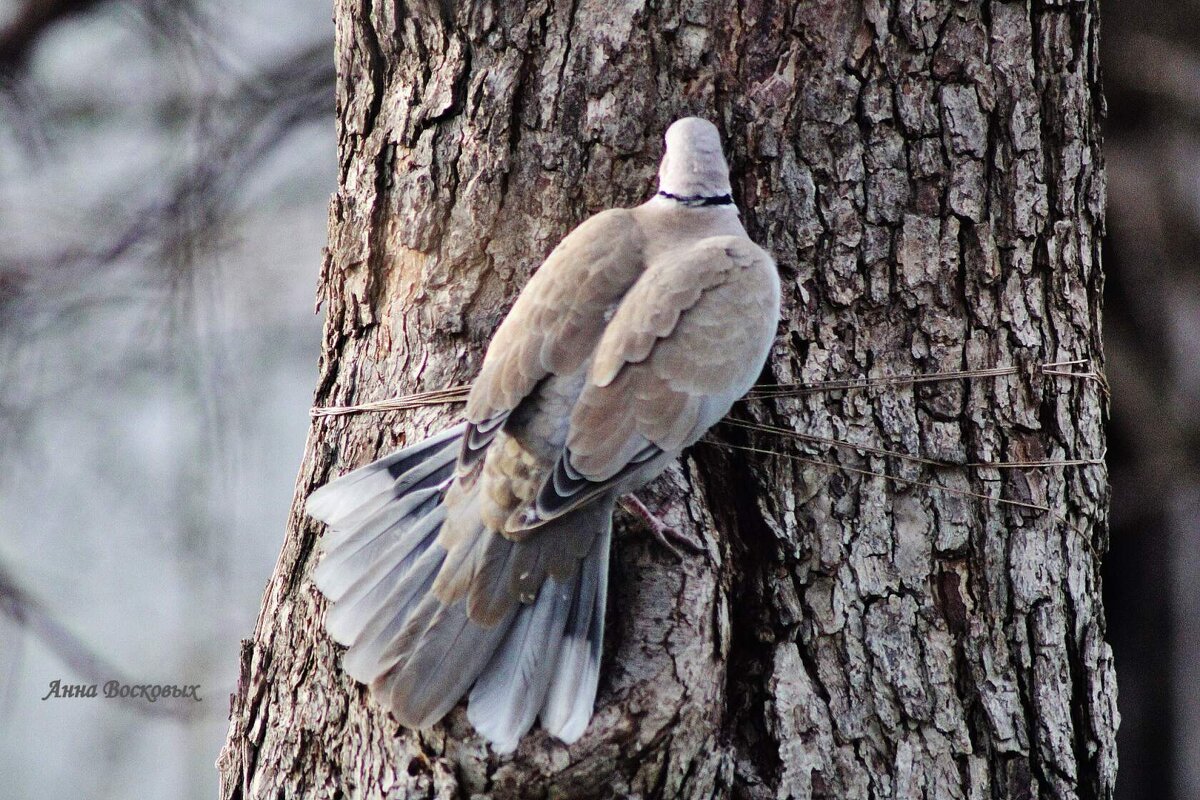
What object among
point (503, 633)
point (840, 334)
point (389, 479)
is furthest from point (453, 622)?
point (840, 334)

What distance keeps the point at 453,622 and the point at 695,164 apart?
0.95m

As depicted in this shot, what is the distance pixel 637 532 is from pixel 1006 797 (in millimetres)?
940

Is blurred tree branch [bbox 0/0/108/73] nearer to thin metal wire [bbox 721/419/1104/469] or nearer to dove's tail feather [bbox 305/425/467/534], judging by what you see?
dove's tail feather [bbox 305/425/467/534]

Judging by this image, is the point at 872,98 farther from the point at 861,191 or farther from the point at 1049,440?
the point at 1049,440

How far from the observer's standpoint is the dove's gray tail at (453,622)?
6.41ft

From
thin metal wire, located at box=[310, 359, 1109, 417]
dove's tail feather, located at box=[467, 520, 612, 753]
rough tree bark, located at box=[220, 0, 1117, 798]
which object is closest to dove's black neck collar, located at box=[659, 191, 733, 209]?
rough tree bark, located at box=[220, 0, 1117, 798]

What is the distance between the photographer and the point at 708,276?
6.70 ft

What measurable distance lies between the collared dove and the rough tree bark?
230 millimetres

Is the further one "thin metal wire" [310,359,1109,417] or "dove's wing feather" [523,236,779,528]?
"thin metal wire" [310,359,1109,417]

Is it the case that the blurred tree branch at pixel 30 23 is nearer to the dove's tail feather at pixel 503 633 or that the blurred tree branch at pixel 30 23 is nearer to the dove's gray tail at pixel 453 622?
the dove's gray tail at pixel 453 622

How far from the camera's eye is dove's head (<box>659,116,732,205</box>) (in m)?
2.12

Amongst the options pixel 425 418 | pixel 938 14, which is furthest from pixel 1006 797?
pixel 938 14

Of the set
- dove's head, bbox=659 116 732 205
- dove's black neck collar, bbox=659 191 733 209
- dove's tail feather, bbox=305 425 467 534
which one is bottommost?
dove's tail feather, bbox=305 425 467 534

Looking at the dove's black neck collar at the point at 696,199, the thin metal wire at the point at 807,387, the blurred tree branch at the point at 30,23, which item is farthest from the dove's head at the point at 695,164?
the blurred tree branch at the point at 30,23
